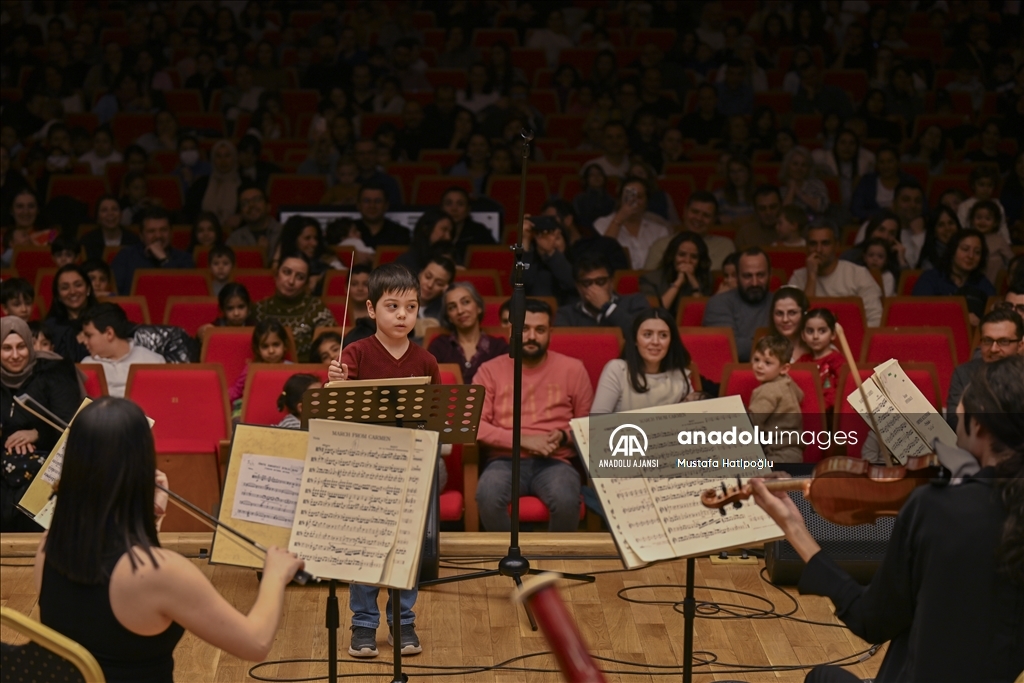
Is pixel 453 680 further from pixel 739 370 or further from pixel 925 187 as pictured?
pixel 925 187

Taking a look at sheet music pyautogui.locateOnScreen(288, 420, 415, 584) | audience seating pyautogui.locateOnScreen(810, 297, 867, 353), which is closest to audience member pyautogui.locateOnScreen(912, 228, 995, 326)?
audience seating pyautogui.locateOnScreen(810, 297, 867, 353)

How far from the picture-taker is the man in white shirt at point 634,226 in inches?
257

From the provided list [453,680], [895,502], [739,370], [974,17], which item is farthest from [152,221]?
[974,17]

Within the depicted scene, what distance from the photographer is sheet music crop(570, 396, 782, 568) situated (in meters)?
2.58

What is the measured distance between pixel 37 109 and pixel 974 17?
23.8 ft

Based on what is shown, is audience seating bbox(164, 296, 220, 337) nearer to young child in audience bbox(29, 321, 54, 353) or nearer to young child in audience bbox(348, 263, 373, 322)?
young child in audience bbox(348, 263, 373, 322)

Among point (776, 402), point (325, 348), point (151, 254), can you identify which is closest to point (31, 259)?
point (151, 254)

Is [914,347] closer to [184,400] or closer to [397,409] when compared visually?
[397,409]

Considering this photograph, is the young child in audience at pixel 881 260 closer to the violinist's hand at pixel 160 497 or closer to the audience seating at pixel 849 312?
the audience seating at pixel 849 312

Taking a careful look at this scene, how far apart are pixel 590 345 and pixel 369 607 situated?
1716mm

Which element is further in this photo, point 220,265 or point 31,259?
point 31,259

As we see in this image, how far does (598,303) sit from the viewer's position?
5199 mm

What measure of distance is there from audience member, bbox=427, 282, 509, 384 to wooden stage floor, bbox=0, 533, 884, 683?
2.92 feet

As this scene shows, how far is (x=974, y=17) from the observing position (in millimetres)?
9531
